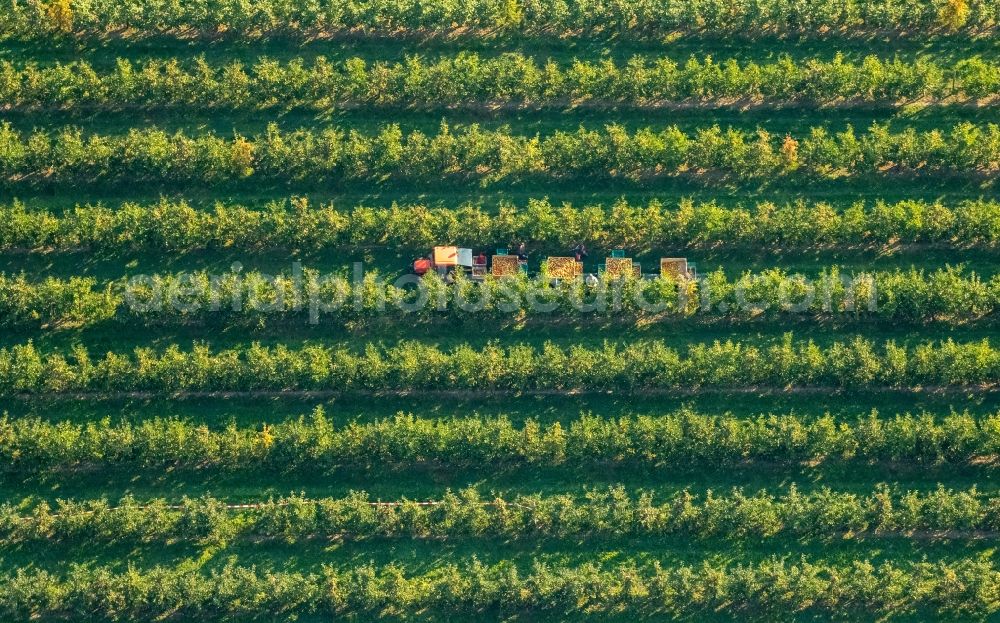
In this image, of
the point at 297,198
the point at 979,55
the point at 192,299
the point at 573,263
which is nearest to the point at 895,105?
the point at 979,55

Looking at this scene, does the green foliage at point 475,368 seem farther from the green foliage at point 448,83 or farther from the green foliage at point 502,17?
the green foliage at point 502,17

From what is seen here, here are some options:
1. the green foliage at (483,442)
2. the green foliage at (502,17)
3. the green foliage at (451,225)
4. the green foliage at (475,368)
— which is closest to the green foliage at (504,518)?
the green foliage at (483,442)

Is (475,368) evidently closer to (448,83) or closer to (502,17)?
(448,83)

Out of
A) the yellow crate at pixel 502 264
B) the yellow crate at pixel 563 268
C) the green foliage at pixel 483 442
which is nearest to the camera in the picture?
the green foliage at pixel 483 442

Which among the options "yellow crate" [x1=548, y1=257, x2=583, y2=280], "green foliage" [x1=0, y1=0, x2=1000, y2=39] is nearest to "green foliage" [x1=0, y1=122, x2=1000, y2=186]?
"yellow crate" [x1=548, y1=257, x2=583, y2=280]

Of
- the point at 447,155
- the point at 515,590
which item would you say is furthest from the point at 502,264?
the point at 515,590

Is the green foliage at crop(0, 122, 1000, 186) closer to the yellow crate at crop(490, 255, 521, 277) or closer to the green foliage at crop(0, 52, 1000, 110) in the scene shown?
the green foliage at crop(0, 52, 1000, 110)

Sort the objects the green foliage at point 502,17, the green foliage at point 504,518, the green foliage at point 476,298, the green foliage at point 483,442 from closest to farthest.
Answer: the green foliage at point 504,518 → the green foliage at point 483,442 → the green foliage at point 476,298 → the green foliage at point 502,17

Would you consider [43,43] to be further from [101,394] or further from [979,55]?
A: [979,55]
